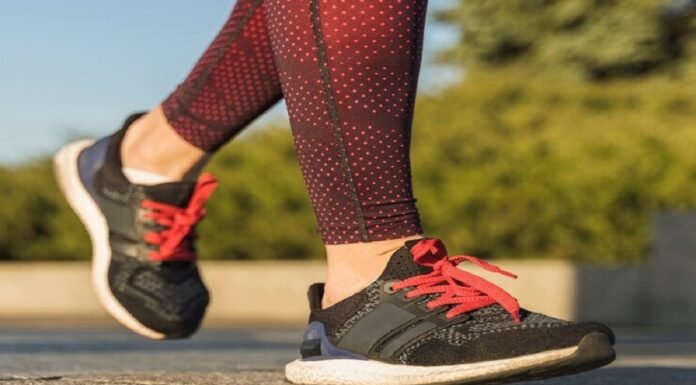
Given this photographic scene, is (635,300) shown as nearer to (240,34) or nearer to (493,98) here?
(493,98)

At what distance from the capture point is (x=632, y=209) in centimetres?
927

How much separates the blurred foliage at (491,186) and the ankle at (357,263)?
738cm

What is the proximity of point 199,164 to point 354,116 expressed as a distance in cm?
89

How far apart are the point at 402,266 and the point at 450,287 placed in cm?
9

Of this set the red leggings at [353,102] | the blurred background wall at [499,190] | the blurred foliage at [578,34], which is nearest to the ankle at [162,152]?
the red leggings at [353,102]

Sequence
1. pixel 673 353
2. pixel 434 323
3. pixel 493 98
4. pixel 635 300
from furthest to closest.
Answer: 1. pixel 493 98
2. pixel 635 300
3. pixel 673 353
4. pixel 434 323

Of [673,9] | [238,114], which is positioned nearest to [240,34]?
[238,114]

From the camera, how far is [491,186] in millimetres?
9438

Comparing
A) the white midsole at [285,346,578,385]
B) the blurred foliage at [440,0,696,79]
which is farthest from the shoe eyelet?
the blurred foliage at [440,0,696,79]

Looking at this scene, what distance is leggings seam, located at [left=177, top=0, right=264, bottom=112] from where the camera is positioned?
2582mm

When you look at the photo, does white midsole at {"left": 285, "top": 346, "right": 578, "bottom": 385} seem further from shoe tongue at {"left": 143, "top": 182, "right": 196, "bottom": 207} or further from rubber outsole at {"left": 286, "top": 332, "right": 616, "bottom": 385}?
shoe tongue at {"left": 143, "top": 182, "right": 196, "bottom": 207}

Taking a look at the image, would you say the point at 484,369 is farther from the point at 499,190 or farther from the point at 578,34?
the point at 578,34

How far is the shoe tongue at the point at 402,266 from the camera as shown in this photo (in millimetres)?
1955

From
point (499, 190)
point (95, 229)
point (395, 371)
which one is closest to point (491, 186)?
point (499, 190)
